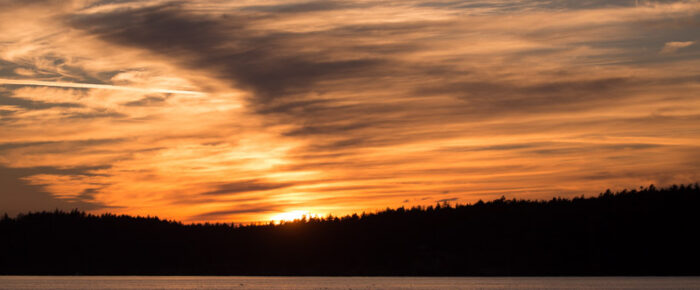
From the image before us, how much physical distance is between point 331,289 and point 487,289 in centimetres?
3719

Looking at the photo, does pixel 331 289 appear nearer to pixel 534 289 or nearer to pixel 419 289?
pixel 419 289

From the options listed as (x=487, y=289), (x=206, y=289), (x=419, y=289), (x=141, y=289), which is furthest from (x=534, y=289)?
(x=141, y=289)

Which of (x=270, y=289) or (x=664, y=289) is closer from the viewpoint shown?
(x=664, y=289)

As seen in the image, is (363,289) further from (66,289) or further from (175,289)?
(66,289)

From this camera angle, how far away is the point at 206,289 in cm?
19775

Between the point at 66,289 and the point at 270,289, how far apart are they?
1901 inches

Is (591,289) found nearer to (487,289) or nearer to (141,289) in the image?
(487,289)

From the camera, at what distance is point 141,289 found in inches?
7820

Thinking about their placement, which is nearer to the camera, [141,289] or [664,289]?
[664,289]

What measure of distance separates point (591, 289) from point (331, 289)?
60.4 metres

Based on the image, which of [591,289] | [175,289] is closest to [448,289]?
[591,289]

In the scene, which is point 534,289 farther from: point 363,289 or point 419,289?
point 363,289

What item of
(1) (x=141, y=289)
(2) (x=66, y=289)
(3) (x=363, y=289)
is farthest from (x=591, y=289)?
(2) (x=66, y=289)

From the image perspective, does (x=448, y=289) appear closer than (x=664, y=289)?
No
